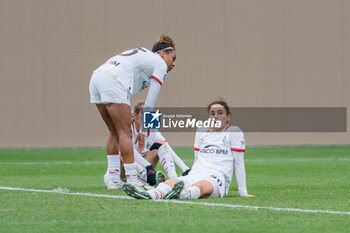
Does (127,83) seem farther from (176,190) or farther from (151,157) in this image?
(151,157)

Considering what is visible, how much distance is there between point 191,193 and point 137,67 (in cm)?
145

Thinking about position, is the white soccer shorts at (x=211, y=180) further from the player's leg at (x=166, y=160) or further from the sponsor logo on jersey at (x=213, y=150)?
the player's leg at (x=166, y=160)

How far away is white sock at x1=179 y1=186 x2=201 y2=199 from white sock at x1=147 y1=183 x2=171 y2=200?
0.12m

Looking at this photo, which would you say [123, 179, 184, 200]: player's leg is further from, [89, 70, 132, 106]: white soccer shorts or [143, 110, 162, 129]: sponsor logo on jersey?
[143, 110, 162, 129]: sponsor logo on jersey

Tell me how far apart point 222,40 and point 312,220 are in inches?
591

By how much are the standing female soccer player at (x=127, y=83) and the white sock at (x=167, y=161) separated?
1161 mm

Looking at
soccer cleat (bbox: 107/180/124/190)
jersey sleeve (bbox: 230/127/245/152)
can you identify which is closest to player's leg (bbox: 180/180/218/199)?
jersey sleeve (bbox: 230/127/245/152)

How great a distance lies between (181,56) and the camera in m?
19.2

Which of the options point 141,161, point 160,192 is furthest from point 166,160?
point 160,192

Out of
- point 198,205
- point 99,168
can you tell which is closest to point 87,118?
point 99,168

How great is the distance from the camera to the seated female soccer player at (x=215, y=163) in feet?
20.1

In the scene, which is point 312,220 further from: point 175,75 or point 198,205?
point 175,75

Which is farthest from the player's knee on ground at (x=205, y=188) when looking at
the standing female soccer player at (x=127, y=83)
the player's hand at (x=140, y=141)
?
the player's hand at (x=140, y=141)

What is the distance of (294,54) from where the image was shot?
19.4 m
